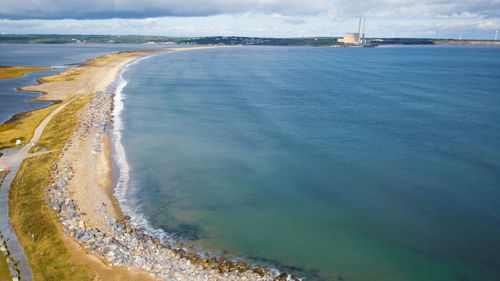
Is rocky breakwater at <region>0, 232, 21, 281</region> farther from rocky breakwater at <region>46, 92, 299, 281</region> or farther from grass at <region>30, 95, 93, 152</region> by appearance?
grass at <region>30, 95, 93, 152</region>

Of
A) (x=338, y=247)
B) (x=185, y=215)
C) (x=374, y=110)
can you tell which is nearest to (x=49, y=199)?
(x=185, y=215)

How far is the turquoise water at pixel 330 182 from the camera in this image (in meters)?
20.6

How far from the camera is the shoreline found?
708 inches

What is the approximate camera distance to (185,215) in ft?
79.7

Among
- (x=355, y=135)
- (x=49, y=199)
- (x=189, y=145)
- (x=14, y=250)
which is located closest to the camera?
(x=14, y=250)

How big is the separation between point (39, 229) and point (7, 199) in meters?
6.00

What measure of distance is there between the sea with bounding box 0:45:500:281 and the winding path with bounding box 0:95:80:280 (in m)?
6.39

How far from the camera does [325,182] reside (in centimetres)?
2956

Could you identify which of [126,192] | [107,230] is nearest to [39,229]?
[107,230]

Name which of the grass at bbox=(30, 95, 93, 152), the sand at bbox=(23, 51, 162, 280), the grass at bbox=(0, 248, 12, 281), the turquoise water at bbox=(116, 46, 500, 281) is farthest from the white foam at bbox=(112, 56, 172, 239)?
the grass at bbox=(0, 248, 12, 281)

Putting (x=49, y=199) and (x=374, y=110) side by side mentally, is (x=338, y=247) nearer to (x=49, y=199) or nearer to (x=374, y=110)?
(x=49, y=199)

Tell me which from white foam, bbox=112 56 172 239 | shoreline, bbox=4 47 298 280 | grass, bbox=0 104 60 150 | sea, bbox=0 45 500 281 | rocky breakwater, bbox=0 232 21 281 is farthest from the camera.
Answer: grass, bbox=0 104 60 150

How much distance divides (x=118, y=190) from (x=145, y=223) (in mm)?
5554

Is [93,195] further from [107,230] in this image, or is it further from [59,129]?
[59,129]
